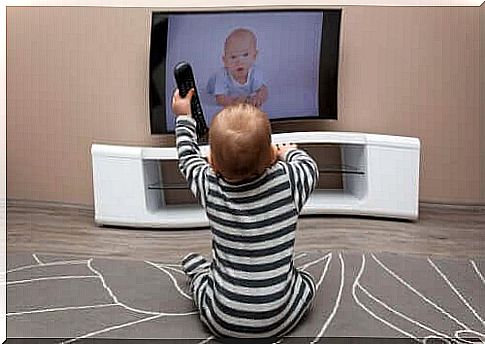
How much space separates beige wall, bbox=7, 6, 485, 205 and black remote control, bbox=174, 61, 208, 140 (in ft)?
0.79

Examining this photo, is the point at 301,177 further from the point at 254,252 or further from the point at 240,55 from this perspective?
the point at 240,55

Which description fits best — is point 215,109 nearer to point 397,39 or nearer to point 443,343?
point 397,39

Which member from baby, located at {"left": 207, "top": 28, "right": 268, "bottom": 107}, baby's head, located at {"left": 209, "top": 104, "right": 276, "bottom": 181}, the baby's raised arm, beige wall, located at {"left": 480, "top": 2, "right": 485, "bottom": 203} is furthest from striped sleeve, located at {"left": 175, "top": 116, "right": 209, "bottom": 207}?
beige wall, located at {"left": 480, "top": 2, "right": 485, "bottom": 203}

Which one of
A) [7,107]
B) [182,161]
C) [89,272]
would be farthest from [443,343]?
[7,107]

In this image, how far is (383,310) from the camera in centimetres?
216

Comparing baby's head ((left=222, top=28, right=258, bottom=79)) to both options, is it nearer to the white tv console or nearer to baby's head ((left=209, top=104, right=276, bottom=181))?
the white tv console

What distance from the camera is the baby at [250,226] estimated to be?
1.92m

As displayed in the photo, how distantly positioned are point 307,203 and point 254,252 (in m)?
0.70

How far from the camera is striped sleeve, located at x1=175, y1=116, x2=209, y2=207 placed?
2061mm

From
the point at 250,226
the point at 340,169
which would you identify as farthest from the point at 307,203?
the point at 250,226

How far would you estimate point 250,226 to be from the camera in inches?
77.4

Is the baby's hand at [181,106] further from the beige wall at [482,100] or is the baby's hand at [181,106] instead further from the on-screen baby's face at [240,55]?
the beige wall at [482,100]

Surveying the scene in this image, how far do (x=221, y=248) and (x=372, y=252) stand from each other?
28.1 inches

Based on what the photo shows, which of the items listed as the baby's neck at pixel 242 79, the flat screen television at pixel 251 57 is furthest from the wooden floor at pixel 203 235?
the baby's neck at pixel 242 79
